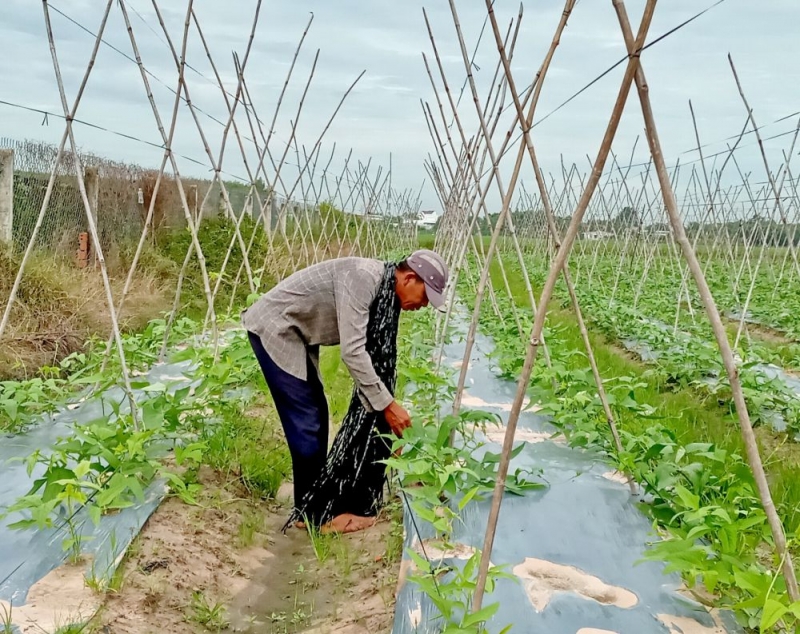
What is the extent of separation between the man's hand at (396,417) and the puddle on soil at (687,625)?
1136 mm

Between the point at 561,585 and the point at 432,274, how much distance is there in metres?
1.13

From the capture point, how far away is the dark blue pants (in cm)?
301

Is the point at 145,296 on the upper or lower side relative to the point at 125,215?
lower

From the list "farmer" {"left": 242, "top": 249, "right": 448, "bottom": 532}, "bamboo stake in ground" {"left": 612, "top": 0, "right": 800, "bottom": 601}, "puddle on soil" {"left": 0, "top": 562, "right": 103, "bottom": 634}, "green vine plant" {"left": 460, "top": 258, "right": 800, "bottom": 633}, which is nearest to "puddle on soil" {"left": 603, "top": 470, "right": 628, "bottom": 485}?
"green vine plant" {"left": 460, "top": 258, "right": 800, "bottom": 633}

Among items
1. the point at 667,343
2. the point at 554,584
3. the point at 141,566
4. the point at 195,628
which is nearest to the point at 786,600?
the point at 554,584

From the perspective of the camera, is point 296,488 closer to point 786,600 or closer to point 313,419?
point 313,419

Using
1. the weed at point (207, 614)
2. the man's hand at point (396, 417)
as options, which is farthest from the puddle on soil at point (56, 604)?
the man's hand at point (396, 417)

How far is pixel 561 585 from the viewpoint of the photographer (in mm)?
2262

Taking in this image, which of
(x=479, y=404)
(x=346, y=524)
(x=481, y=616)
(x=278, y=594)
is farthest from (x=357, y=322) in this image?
(x=479, y=404)

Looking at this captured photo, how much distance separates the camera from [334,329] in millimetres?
3023

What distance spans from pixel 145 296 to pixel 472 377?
13.9 ft

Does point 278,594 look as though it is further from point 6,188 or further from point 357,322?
point 6,188

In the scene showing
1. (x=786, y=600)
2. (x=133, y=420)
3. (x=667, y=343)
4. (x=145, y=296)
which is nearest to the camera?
(x=786, y=600)

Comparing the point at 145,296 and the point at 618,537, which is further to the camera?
the point at 145,296
